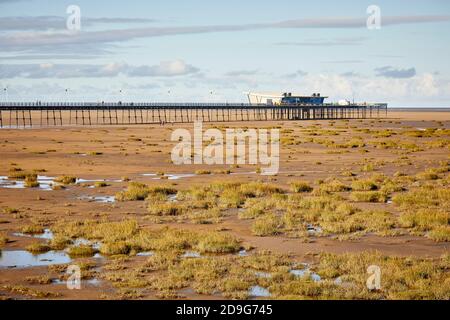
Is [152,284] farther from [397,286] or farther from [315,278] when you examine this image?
[397,286]

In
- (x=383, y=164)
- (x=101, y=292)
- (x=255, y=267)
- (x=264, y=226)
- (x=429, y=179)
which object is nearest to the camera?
(x=101, y=292)

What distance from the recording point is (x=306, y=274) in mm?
18531

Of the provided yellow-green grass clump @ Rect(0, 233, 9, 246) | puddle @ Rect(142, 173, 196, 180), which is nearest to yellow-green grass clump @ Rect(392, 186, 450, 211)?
puddle @ Rect(142, 173, 196, 180)

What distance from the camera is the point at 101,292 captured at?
1705 centimetres

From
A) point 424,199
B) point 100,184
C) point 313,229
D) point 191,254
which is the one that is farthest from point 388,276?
point 100,184

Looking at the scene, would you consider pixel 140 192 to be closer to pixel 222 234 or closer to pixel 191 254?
pixel 222 234

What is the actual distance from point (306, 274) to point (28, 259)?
29.4 feet

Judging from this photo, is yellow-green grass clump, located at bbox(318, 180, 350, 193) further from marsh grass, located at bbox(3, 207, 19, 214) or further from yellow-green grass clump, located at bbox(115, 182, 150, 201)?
marsh grass, located at bbox(3, 207, 19, 214)

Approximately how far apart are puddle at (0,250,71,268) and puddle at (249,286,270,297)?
21.5 ft

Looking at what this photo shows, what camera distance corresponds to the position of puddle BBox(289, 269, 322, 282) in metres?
18.4

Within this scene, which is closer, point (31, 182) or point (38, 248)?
point (38, 248)

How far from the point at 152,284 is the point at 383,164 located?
38.3 m

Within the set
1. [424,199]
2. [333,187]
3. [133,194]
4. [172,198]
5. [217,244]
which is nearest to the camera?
[217,244]
